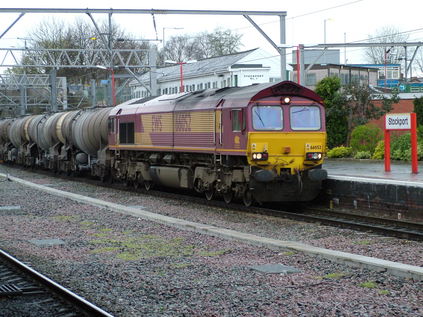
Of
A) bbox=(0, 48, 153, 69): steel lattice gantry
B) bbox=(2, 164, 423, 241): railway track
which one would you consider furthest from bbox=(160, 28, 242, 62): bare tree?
bbox=(2, 164, 423, 241): railway track

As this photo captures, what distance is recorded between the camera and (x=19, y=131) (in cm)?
4106

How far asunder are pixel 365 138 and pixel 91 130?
37.7 ft

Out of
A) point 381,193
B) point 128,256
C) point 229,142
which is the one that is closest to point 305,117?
point 229,142

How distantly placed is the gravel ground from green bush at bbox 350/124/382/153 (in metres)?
13.0

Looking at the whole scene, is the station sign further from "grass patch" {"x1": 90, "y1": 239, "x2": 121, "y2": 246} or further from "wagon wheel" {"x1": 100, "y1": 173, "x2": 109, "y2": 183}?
Answer: "wagon wheel" {"x1": 100, "y1": 173, "x2": 109, "y2": 183}

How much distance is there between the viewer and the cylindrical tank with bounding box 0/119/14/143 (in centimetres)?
4459

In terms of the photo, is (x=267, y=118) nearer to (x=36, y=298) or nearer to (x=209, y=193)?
(x=209, y=193)

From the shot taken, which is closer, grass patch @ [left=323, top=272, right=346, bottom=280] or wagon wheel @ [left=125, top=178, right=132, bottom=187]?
grass patch @ [left=323, top=272, right=346, bottom=280]

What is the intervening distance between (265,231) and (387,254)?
3718 mm

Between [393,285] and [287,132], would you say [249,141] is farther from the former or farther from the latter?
[393,285]

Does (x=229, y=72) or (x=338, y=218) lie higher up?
(x=229, y=72)

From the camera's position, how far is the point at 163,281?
946 centimetres

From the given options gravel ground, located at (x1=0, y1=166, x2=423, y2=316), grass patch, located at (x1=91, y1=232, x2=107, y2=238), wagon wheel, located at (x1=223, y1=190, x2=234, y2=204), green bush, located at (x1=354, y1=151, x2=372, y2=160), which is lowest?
gravel ground, located at (x1=0, y1=166, x2=423, y2=316)

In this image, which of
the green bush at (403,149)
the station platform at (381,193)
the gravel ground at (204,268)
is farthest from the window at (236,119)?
the green bush at (403,149)
